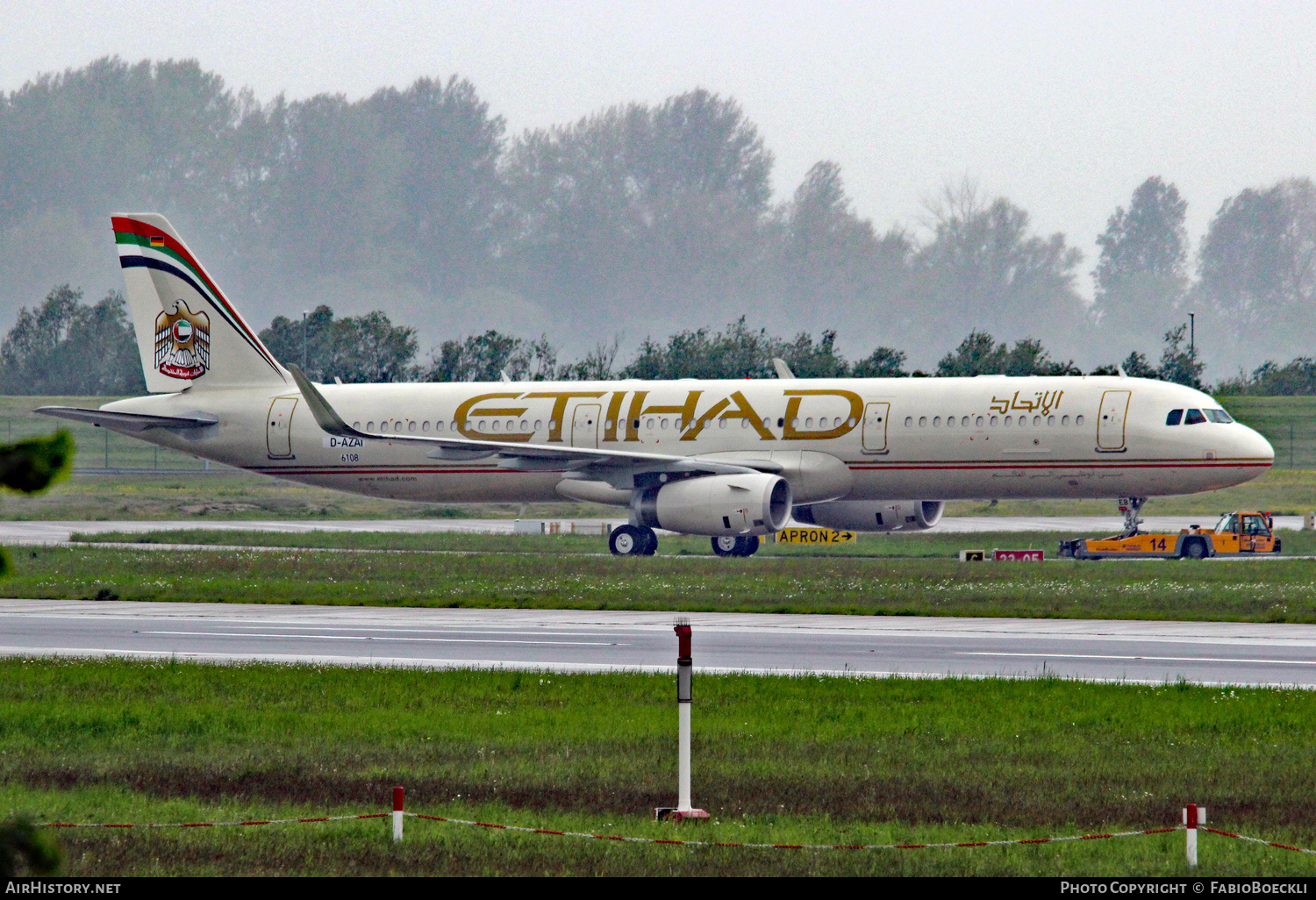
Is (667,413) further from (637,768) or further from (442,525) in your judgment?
(637,768)

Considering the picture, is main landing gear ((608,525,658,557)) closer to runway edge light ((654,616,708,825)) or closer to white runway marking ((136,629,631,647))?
white runway marking ((136,629,631,647))

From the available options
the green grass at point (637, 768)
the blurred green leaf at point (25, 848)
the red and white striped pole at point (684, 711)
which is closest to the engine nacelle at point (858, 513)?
the green grass at point (637, 768)

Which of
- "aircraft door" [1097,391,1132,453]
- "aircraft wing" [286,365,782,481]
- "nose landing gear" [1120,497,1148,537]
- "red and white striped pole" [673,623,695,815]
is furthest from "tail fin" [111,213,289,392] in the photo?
"red and white striped pole" [673,623,695,815]

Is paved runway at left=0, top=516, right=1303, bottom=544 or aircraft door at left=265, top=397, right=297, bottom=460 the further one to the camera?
paved runway at left=0, top=516, right=1303, bottom=544

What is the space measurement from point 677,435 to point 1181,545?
13.5 m

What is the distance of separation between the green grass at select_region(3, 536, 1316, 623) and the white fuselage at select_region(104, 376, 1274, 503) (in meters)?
2.00

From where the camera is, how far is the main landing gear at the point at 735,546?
4242cm

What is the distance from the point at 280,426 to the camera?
4300cm

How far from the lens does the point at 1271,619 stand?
1040 inches

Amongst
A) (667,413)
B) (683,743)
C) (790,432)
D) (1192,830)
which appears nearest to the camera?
(1192,830)

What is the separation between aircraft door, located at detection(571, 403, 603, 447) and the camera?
41.2 meters

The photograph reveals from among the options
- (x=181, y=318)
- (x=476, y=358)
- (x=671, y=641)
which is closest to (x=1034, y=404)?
(x=671, y=641)
